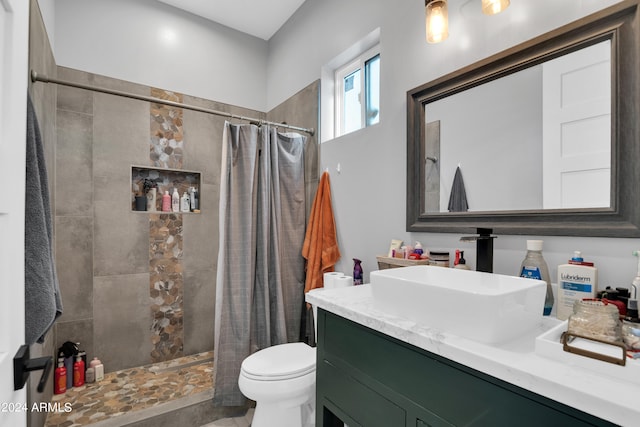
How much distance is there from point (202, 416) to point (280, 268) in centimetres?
101

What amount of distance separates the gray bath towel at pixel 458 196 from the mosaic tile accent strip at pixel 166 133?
2.16 m

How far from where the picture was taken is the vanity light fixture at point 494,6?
116 centimetres

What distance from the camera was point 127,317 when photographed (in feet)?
7.99

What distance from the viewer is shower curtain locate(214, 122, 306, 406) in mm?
2016

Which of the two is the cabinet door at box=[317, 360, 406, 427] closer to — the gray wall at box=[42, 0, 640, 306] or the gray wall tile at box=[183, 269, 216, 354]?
the gray wall at box=[42, 0, 640, 306]

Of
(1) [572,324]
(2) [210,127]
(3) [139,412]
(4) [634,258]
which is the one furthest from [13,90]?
(2) [210,127]

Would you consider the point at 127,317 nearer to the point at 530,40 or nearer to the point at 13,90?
the point at 13,90

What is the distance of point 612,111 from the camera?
3.20ft

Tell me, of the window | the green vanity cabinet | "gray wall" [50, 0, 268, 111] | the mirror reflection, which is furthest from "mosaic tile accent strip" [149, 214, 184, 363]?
the mirror reflection

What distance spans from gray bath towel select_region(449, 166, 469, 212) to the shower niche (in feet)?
6.86

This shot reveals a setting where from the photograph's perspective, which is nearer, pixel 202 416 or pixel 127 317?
pixel 202 416

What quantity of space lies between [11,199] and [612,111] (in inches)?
62.3

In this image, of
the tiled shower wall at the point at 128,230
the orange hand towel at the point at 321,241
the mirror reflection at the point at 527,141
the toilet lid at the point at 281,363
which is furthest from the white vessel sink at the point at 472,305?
the tiled shower wall at the point at 128,230

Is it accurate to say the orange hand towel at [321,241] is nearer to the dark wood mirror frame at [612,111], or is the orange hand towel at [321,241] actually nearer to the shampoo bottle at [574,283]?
the dark wood mirror frame at [612,111]
